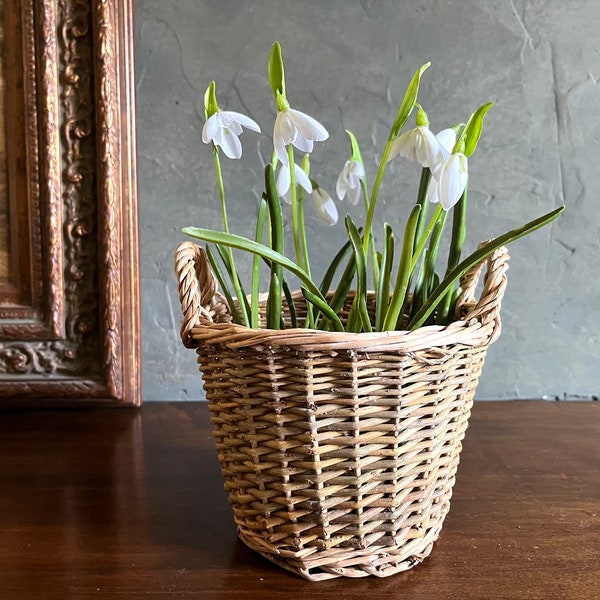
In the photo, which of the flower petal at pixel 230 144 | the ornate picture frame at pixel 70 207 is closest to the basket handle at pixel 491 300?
the flower petal at pixel 230 144

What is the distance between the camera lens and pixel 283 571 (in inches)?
18.5

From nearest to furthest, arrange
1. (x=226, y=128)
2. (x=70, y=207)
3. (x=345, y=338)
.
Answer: (x=345, y=338), (x=226, y=128), (x=70, y=207)

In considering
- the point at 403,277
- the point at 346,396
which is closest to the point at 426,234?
the point at 403,277

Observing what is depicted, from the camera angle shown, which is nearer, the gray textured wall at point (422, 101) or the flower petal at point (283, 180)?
the flower petal at point (283, 180)

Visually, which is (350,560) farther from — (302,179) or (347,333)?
(302,179)

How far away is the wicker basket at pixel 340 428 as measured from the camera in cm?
41

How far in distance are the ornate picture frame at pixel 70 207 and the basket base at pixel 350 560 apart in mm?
419

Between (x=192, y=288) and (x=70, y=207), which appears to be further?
(x=70, y=207)

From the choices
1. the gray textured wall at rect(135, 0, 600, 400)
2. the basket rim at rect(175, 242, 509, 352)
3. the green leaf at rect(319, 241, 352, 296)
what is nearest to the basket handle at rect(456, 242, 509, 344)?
the basket rim at rect(175, 242, 509, 352)

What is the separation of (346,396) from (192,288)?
0.14 metres

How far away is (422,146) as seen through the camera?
44 cm

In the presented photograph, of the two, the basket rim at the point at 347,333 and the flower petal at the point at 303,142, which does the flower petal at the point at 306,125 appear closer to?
the flower petal at the point at 303,142

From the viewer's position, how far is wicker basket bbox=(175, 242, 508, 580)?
413mm

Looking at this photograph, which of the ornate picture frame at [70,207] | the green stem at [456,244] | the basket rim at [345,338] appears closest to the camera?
the basket rim at [345,338]
